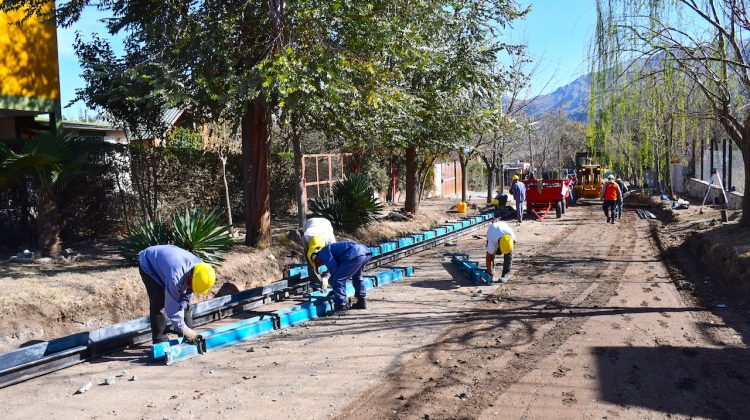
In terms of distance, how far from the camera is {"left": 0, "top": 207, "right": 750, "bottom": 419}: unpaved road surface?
5.12 metres

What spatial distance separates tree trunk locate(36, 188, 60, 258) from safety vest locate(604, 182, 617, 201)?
55.1ft

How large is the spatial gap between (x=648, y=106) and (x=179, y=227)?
11899mm

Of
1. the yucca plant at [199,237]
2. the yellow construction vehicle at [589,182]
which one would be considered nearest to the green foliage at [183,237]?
the yucca plant at [199,237]

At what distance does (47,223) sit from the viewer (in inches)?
411

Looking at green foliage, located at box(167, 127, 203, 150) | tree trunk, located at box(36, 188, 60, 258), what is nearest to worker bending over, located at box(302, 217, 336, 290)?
tree trunk, located at box(36, 188, 60, 258)

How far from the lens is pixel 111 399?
5457mm

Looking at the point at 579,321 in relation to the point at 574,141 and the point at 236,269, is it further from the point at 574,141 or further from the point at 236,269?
the point at 574,141

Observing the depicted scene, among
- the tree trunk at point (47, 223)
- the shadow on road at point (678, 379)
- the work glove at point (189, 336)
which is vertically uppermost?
the tree trunk at point (47, 223)

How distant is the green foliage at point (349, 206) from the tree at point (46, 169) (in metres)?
6.10

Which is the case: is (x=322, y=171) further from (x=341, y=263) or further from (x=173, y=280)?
(x=173, y=280)

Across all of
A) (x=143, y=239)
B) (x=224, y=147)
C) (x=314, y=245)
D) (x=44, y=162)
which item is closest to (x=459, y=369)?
(x=314, y=245)

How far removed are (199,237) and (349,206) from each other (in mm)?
6211

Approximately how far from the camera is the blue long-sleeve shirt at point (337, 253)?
27.7 ft

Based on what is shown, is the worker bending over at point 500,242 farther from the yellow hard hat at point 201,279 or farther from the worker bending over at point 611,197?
the worker bending over at point 611,197
